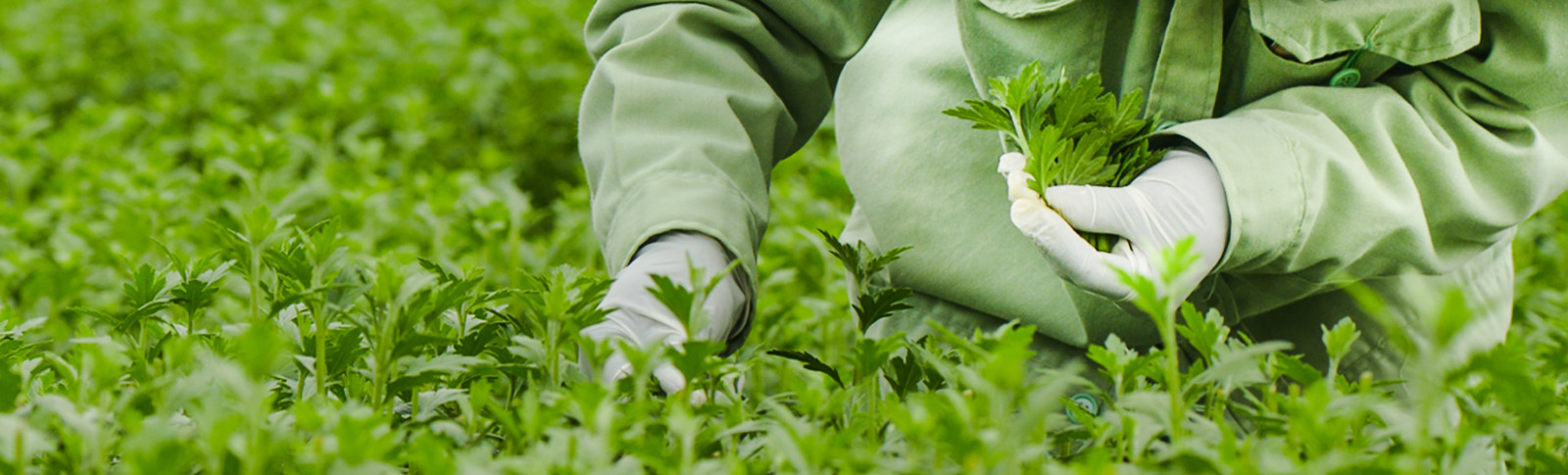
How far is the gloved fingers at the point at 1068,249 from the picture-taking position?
54.3 inches

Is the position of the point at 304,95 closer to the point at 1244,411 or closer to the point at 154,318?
the point at 154,318

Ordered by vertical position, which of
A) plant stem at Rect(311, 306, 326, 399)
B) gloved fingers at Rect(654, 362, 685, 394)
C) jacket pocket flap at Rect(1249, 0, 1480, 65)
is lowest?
gloved fingers at Rect(654, 362, 685, 394)

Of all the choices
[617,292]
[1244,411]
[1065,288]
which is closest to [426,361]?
[617,292]

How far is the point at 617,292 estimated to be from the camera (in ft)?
5.09

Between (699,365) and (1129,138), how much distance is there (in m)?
0.63

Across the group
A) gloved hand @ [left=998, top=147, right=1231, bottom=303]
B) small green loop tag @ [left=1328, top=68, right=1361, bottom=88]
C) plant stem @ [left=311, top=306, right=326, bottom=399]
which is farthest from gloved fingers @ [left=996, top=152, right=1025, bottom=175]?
plant stem @ [left=311, top=306, right=326, bottom=399]

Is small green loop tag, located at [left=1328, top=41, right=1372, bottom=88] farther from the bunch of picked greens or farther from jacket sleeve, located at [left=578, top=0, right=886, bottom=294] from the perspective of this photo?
jacket sleeve, located at [left=578, top=0, right=886, bottom=294]

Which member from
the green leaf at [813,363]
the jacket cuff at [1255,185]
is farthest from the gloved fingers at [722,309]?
the jacket cuff at [1255,185]

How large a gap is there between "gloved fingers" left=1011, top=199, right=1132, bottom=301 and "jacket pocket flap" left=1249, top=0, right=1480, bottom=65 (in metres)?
0.33

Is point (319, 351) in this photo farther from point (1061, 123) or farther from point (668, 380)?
point (1061, 123)

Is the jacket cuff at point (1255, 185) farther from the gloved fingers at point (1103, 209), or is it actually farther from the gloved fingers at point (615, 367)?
the gloved fingers at point (615, 367)

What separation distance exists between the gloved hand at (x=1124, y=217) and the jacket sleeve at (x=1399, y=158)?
28 mm

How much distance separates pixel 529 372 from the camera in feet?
4.31

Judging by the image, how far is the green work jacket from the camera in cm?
148
